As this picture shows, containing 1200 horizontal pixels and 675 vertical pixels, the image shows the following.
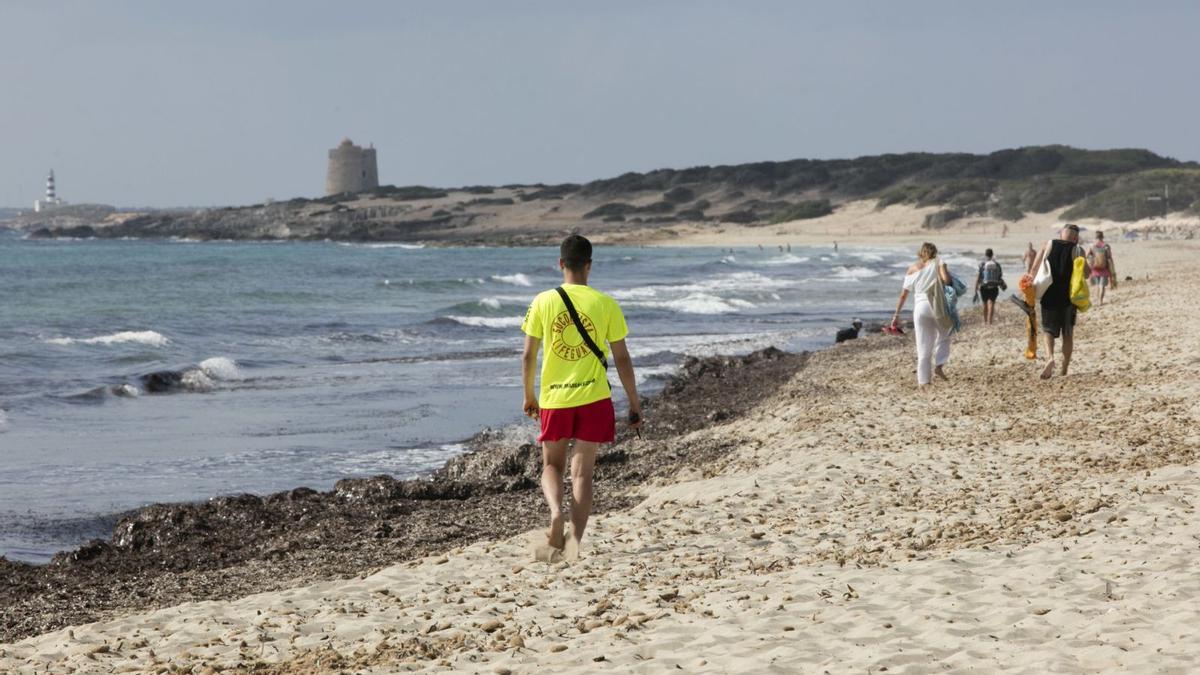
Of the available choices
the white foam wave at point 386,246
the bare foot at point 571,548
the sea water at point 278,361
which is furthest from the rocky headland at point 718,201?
the bare foot at point 571,548

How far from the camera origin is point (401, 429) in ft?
47.2

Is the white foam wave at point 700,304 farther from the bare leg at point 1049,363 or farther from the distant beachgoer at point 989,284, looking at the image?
the bare leg at point 1049,363

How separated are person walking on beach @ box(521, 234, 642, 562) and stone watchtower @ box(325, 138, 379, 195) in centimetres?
15770

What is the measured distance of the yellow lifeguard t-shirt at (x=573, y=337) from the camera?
629 cm

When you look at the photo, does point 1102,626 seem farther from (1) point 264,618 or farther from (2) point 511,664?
(1) point 264,618

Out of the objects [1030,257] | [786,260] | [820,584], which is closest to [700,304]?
[1030,257]

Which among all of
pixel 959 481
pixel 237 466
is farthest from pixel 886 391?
pixel 237 466

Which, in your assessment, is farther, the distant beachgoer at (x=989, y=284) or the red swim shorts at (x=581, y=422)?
the distant beachgoer at (x=989, y=284)

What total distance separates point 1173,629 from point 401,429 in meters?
10.5

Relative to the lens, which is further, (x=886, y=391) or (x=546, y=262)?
(x=546, y=262)

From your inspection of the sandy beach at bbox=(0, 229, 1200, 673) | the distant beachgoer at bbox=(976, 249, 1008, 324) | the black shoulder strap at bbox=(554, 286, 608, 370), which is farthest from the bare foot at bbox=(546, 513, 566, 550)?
the distant beachgoer at bbox=(976, 249, 1008, 324)

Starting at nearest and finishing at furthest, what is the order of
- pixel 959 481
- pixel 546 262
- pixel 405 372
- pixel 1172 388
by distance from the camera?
pixel 959 481, pixel 1172 388, pixel 405 372, pixel 546 262

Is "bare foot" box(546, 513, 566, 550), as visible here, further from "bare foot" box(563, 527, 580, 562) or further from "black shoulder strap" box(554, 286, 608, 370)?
"black shoulder strap" box(554, 286, 608, 370)

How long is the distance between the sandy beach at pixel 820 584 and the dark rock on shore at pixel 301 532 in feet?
1.74
